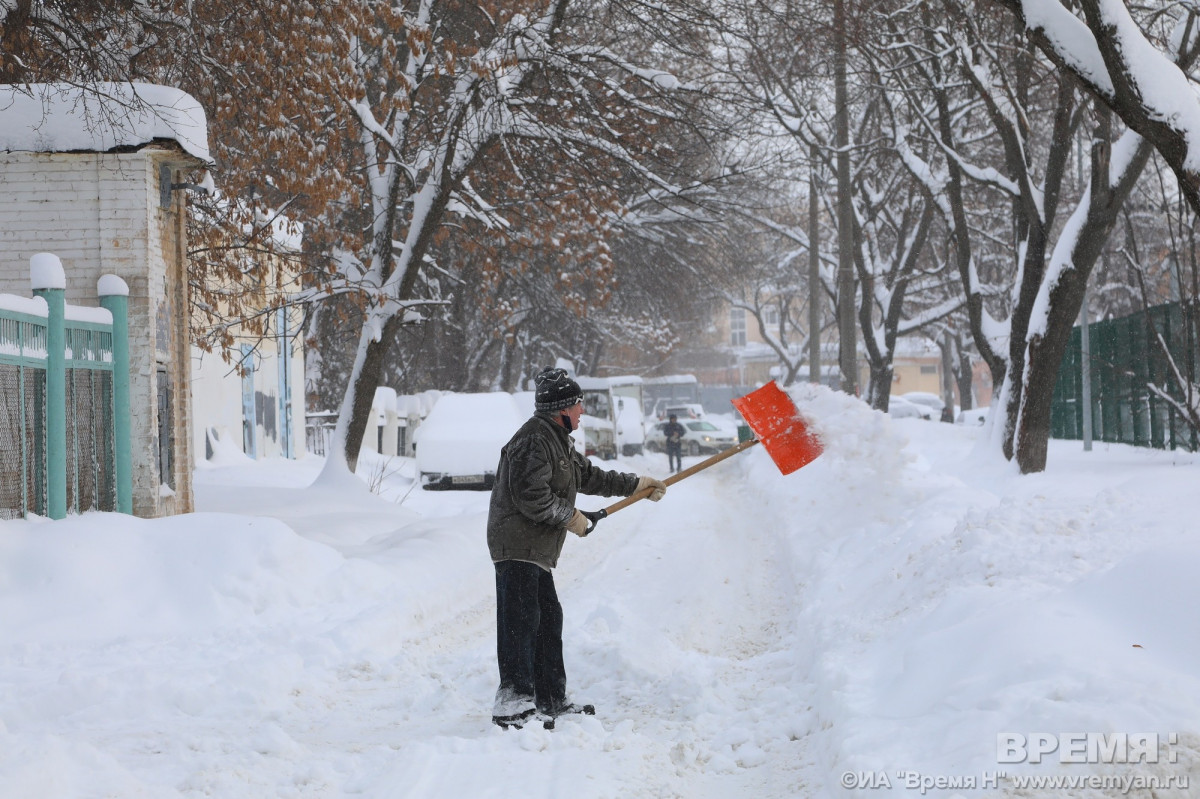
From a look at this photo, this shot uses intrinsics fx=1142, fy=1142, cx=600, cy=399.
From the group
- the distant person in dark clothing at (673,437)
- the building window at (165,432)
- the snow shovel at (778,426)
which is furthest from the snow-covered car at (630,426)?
the snow shovel at (778,426)

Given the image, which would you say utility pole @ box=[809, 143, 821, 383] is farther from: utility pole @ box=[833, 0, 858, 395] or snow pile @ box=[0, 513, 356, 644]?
snow pile @ box=[0, 513, 356, 644]

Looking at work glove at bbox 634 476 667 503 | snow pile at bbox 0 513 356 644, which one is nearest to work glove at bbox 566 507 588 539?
work glove at bbox 634 476 667 503

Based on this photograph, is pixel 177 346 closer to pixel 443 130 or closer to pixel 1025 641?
pixel 443 130

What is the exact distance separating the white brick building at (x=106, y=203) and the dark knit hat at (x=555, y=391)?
539cm

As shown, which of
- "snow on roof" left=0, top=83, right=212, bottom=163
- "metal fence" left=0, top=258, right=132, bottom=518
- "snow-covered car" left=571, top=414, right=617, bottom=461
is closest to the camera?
"metal fence" left=0, top=258, right=132, bottom=518

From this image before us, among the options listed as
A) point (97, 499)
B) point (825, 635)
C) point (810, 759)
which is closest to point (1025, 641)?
point (810, 759)

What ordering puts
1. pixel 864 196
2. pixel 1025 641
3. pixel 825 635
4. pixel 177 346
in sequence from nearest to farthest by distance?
1. pixel 1025 641
2. pixel 825 635
3. pixel 177 346
4. pixel 864 196

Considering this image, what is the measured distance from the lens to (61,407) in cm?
889

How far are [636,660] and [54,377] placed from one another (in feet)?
16.9

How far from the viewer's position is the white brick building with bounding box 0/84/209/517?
10.2 m

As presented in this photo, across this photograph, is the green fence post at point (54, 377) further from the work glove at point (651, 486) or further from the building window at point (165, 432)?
the work glove at point (651, 486)

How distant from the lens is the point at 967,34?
610 inches

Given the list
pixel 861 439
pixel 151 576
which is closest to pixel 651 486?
pixel 151 576

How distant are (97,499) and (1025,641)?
772cm
